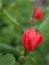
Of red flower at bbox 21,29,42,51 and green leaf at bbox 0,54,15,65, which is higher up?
red flower at bbox 21,29,42,51

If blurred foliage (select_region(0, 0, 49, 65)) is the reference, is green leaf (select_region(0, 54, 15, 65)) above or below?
below

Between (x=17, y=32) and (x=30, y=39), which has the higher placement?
(x=17, y=32)

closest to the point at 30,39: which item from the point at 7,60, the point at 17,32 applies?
the point at 7,60

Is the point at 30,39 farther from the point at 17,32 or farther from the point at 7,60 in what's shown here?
the point at 17,32

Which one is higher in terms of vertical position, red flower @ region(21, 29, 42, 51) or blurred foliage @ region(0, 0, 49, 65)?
blurred foliage @ region(0, 0, 49, 65)

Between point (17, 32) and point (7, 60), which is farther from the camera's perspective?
point (17, 32)

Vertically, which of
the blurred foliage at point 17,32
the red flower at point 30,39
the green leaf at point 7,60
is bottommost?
the green leaf at point 7,60

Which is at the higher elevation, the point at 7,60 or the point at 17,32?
the point at 17,32

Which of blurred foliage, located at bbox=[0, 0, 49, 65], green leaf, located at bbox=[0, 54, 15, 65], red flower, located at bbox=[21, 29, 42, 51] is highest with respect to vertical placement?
blurred foliage, located at bbox=[0, 0, 49, 65]
